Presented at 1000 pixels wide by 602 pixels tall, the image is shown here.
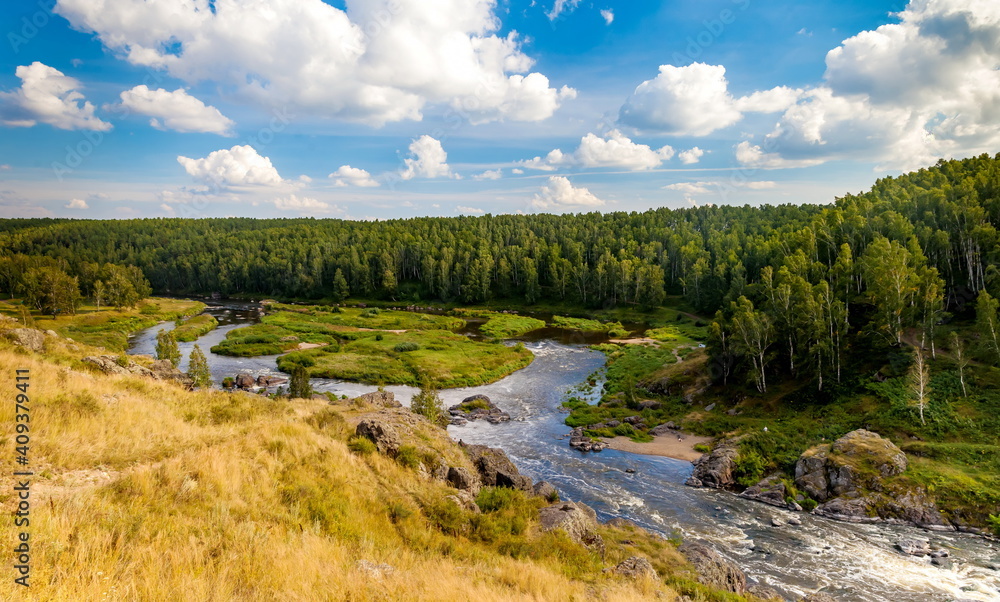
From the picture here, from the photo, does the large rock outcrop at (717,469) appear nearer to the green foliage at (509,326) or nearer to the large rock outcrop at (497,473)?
the large rock outcrop at (497,473)

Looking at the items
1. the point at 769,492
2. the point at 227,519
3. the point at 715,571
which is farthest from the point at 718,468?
the point at 227,519

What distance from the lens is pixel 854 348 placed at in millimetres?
48625

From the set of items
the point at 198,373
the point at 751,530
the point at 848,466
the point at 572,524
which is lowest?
the point at 751,530

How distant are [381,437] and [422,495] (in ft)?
16.3

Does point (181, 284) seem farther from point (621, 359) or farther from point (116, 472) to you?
point (116, 472)

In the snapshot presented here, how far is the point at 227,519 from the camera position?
1193 cm

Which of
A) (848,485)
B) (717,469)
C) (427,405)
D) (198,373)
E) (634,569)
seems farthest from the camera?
(198,373)

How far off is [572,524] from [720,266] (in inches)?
A: 3631

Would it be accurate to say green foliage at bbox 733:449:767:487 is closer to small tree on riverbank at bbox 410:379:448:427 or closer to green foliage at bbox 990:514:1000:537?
green foliage at bbox 990:514:1000:537

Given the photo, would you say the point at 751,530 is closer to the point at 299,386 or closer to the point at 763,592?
the point at 763,592

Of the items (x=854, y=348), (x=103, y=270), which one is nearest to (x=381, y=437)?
(x=854, y=348)

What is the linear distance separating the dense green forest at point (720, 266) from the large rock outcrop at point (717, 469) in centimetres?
1583

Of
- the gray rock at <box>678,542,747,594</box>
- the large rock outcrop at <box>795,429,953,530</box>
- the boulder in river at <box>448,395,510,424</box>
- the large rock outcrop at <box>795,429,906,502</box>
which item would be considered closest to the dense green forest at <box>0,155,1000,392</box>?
the large rock outcrop at <box>795,429,906,502</box>

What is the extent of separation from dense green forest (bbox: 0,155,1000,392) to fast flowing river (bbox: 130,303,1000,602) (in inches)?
791
